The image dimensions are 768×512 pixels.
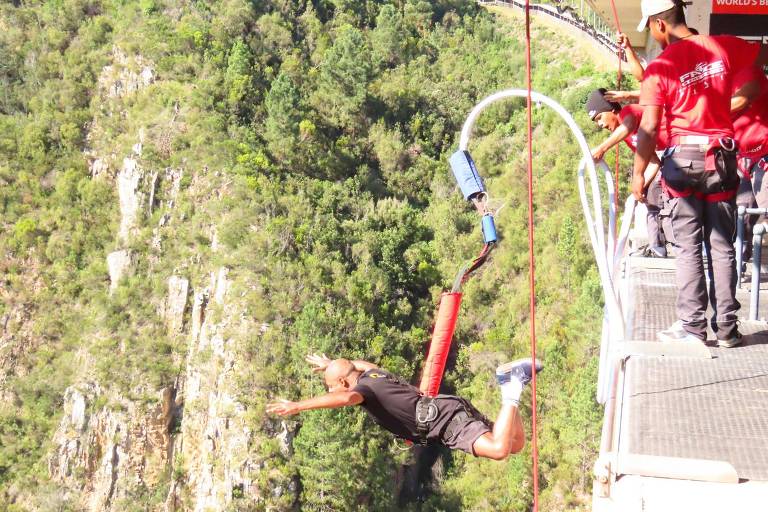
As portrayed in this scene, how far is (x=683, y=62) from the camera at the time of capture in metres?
5.09

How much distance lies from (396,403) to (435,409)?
298 millimetres

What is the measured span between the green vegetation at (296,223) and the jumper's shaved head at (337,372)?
24.0m

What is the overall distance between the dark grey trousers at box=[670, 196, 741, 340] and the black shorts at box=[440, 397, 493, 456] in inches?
67.4

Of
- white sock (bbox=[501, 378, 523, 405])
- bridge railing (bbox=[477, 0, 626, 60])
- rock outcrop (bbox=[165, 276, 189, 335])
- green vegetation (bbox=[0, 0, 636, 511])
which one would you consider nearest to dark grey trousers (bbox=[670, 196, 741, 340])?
white sock (bbox=[501, 378, 523, 405])

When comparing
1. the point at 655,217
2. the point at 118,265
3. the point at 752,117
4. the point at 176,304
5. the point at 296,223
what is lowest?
the point at 176,304

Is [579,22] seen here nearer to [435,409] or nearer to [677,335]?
[435,409]

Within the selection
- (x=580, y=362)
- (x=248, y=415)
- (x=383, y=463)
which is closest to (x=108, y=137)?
(x=248, y=415)

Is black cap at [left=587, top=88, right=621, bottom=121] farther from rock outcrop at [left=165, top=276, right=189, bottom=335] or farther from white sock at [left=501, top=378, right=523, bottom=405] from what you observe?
rock outcrop at [left=165, top=276, right=189, bottom=335]

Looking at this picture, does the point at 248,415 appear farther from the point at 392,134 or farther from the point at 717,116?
the point at 717,116

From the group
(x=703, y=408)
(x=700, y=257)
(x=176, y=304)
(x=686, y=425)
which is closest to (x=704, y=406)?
(x=703, y=408)

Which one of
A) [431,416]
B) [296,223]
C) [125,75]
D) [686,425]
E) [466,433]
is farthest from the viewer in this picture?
[125,75]

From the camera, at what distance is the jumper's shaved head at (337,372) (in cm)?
658

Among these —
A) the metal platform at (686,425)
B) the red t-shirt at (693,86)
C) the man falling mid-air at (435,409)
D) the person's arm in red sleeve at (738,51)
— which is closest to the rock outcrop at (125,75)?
the man falling mid-air at (435,409)

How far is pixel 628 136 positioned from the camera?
590 centimetres
